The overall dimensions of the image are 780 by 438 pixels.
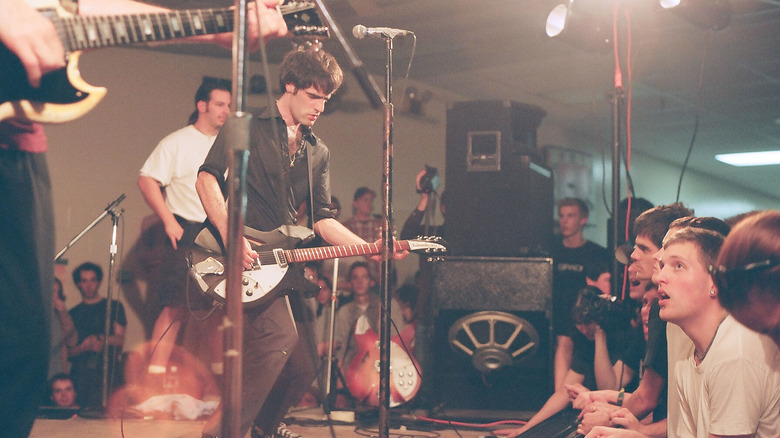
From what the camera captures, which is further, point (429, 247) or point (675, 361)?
point (429, 247)

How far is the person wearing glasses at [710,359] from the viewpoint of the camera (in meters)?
1.84

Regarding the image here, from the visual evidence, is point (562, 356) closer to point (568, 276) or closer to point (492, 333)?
point (492, 333)

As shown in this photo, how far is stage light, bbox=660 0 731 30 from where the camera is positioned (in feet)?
14.0

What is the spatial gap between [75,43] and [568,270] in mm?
4004

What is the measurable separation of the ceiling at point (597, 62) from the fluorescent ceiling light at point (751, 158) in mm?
817

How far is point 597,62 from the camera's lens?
6.88m

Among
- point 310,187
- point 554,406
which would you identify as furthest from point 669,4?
point 310,187

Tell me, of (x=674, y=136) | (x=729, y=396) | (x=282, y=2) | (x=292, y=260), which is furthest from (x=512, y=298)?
(x=674, y=136)

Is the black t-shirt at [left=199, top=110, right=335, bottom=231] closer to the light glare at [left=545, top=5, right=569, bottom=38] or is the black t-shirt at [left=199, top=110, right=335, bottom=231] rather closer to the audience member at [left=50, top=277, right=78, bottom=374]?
the light glare at [left=545, top=5, right=569, bottom=38]

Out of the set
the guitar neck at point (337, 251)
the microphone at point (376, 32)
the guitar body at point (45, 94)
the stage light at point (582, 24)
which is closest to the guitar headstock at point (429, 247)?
the guitar neck at point (337, 251)

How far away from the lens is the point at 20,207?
133 centimetres

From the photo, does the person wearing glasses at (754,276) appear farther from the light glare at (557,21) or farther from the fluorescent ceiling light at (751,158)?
the fluorescent ceiling light at (751,158)

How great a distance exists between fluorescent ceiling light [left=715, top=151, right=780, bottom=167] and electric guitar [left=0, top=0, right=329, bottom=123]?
10.8 m

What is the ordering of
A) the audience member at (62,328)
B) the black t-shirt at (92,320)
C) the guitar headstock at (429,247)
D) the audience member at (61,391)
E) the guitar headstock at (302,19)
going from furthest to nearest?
the black t-shirt at (92,320) < the audience member at (62,328) < the audience member at (61,391) < the guitar headstock at (429,247) < the guitar headstock at (302,19)
